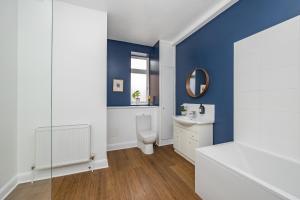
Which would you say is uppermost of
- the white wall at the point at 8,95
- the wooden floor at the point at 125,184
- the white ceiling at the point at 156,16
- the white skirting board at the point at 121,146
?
the white ceiling at the point at 156,16

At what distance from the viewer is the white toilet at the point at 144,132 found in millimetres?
2720

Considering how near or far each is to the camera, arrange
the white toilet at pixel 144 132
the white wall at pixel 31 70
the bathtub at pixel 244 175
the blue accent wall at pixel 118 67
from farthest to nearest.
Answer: the blue accent wall at pixel 118 67 < the white toilet at pixel 144 132 < the white wall at pixel 31 70 < the bathtub at pixel 244 175

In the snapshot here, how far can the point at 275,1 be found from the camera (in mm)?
1433

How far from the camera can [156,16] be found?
91.8 inches

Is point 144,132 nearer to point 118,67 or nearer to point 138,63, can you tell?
point 118,67

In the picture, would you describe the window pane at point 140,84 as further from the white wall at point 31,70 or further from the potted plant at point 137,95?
the white wall at point 31,70

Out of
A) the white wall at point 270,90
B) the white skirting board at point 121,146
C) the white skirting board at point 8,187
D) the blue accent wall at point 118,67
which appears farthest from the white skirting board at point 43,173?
the white wall at point 270,90

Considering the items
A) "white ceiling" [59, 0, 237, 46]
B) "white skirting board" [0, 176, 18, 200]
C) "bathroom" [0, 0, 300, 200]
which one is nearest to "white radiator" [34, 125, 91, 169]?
"bathroom" [0, 0, 300, 200]

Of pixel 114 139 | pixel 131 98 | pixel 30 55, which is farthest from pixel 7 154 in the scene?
pixel 131 98

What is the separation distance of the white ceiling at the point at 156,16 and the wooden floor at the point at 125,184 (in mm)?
2653

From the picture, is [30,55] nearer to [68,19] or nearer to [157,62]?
[68,19]

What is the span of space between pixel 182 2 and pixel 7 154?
10.5ft

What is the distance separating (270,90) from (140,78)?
9.04 feet

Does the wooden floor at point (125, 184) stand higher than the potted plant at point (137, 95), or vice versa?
the potted plant at point (137, 95)
